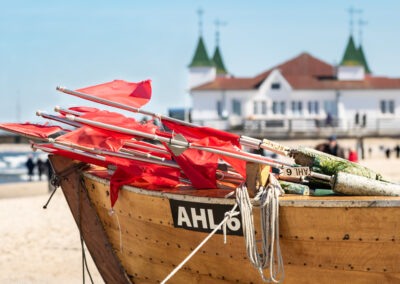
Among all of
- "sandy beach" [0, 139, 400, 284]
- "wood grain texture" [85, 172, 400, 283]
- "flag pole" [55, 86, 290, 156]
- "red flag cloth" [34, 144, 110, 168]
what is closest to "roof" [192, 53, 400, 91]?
"sandy beach" [0, 139, 400, 284]

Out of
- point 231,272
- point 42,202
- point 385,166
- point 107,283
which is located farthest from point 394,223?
point 385,166

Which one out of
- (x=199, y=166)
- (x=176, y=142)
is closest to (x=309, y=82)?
(x=199, y=166)

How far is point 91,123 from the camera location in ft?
22.5

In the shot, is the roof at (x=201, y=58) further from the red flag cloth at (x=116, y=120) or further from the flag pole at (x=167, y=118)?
the red flag cloth at (x=116, y=120)

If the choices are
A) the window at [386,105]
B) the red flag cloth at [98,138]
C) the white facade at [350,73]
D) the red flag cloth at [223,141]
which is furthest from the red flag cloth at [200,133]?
the white facade at [350,73]

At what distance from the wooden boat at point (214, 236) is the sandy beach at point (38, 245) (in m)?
2.73

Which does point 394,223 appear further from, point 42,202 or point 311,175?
point 42,202

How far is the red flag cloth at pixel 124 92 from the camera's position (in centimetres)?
773

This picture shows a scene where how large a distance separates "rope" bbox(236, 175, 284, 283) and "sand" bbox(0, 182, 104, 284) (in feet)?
16.3

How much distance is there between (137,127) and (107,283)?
223 centimetres

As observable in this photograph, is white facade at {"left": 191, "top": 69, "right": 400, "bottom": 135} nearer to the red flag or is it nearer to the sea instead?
the sea

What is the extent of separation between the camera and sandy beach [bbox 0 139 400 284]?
35.8ft

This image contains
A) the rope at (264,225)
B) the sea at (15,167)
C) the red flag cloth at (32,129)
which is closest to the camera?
the rope at (264,225)

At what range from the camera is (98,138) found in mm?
7203
